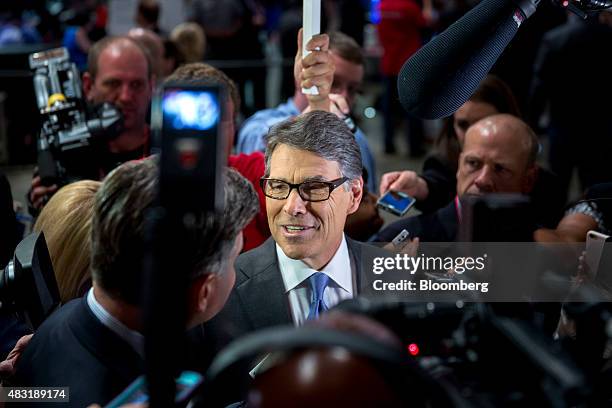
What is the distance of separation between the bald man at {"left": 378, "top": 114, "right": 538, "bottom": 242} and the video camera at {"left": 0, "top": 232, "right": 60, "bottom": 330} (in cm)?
151

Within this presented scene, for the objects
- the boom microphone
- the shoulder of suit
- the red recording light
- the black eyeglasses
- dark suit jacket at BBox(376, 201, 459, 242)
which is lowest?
dark suit jacket at BBox(376, 201, 459, 242)

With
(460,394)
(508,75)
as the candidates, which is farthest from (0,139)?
(460,394)

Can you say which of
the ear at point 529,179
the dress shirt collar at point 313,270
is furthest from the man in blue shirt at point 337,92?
the dress shirt collar at point 313,270

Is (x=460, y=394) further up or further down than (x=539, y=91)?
further up

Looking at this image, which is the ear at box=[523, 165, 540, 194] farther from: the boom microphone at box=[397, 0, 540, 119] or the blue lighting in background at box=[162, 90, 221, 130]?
→ the blue lighting in background at box=[162, 90, 221, 130]

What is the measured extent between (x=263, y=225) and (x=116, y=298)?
60.6 inches

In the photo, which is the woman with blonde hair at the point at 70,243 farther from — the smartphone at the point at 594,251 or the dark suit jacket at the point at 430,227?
the smartphone at the point at 594,251

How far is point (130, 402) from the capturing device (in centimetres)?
146

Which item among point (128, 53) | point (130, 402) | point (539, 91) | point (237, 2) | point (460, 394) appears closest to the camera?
point (460, 394)

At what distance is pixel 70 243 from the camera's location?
99.8 inches

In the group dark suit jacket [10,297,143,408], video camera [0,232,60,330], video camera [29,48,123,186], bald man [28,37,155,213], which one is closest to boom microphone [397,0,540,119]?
A: dark suit jacket [10,297,143,408]

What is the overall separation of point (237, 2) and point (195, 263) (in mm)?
7963

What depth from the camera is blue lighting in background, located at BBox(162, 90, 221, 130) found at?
4.00ft

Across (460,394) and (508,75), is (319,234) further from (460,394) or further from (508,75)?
(508,75)
